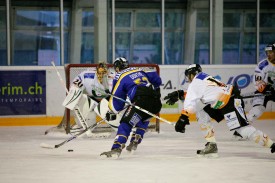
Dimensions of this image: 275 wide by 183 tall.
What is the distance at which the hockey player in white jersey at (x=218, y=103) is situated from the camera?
6730mm

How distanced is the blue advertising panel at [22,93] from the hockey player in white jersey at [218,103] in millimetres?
4630

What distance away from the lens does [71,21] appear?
14789 mm

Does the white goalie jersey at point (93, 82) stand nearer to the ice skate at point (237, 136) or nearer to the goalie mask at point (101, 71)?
the goalie mask at point (101, 71)

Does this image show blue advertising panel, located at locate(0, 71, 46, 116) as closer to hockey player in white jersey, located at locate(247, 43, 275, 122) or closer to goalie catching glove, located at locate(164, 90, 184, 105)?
hockey player in white jersey, located at locate(247, 43, 275, 122)

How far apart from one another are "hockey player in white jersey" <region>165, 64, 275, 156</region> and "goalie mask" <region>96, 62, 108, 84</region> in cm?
267

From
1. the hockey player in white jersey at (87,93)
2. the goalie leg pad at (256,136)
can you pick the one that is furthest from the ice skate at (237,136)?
the goalie leg pad at (256,136)

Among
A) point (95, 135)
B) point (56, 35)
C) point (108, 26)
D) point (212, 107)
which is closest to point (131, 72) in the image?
point (212, 107)

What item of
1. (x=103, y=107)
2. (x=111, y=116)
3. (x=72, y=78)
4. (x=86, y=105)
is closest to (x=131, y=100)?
(x=111, y=116)

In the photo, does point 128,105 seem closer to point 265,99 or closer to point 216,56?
point 265,99

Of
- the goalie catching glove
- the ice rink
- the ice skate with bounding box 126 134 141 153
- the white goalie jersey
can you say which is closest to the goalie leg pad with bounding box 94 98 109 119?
the ice rink

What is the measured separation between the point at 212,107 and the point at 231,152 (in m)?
0.86

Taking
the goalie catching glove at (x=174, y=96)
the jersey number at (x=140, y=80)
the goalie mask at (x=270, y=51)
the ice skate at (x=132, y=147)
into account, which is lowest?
the ice skate at (x=132, y=147)

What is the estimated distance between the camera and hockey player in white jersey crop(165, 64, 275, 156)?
6.73m

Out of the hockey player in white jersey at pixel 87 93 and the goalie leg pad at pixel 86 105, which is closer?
the hockey player in white jersey at pixel 87 93
